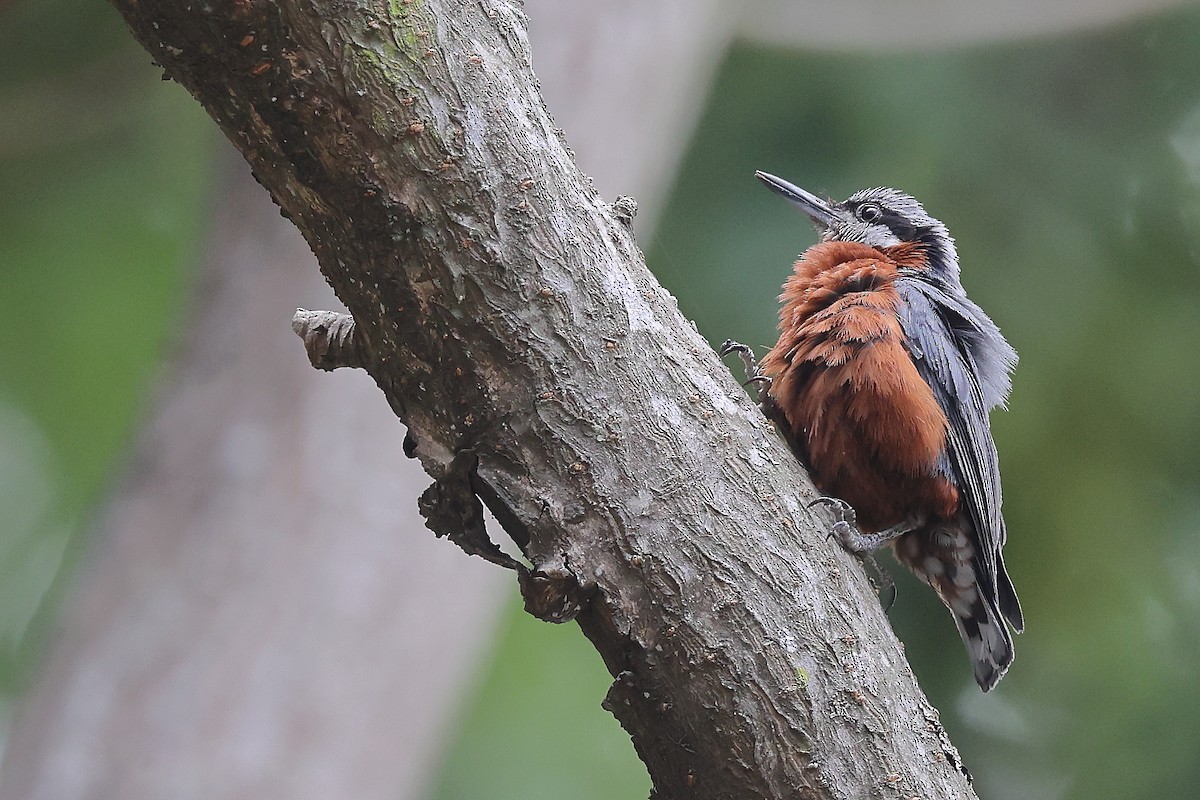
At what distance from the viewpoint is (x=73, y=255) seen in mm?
6965

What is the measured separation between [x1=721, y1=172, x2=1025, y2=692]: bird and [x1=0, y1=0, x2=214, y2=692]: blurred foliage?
13.8 ft

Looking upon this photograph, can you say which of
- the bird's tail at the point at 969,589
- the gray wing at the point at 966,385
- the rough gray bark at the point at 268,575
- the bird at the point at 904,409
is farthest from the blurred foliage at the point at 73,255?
the bird's tail at the point at 969,589

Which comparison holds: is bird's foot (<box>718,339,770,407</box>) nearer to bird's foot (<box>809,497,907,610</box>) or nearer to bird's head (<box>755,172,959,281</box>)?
bird's foot (<box>809,497,907,610</box>)

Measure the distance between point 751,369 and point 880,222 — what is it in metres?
1.21

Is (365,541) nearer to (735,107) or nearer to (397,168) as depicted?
(397,168)

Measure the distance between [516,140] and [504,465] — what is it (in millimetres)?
620

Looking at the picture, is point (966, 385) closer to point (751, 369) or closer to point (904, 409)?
point (904, 409)

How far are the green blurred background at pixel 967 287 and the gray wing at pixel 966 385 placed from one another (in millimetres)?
2453

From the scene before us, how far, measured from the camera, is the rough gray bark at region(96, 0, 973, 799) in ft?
6.81

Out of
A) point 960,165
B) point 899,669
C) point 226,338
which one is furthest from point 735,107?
point 899,669

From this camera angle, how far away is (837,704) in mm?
2393

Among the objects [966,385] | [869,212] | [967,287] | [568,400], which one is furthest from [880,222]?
[967,287]

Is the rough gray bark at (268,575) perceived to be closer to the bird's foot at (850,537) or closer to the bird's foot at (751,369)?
the bird's foot at (751,369)

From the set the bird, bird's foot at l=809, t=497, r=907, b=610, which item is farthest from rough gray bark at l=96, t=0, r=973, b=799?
the bird
